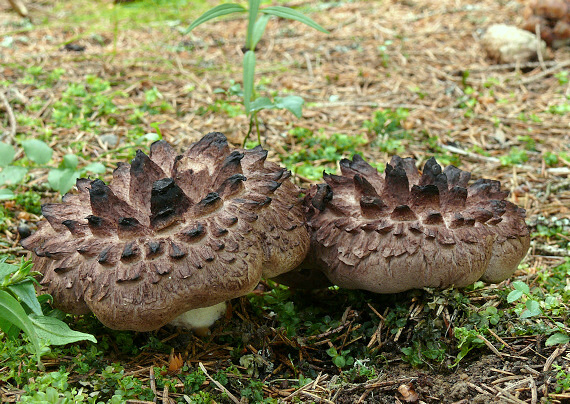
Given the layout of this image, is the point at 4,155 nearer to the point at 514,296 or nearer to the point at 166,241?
the point at 166,241

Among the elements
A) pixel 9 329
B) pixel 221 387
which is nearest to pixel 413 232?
pixel 221 387

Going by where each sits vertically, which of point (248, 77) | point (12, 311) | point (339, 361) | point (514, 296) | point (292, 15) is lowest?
point (339, 361)

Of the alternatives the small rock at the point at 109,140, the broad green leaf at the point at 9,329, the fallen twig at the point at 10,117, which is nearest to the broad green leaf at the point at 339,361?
the broad green leaf at the point at 9,329

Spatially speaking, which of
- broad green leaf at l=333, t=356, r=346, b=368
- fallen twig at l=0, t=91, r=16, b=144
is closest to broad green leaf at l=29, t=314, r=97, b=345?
broad green leaf at l=333, t=356, r=346, b=368

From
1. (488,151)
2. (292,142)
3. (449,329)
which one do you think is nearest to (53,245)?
(449,329)

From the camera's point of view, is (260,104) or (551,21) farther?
(551,21)

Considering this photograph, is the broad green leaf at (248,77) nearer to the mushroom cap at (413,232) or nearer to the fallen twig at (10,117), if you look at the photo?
the mushroom cap at (413,232)

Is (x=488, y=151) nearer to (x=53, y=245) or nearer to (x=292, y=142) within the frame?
(x=292, y=142)
